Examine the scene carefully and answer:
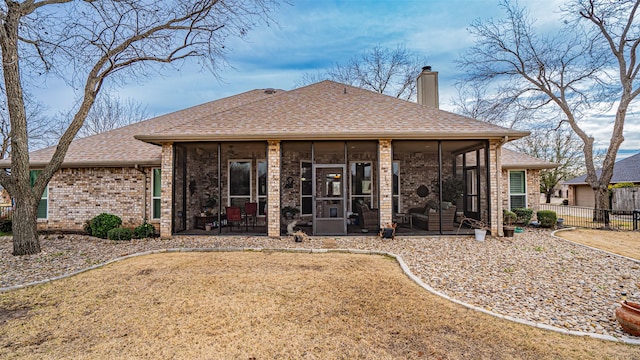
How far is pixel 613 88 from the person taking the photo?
13.7 m

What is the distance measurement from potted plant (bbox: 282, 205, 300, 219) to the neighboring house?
21156 mm

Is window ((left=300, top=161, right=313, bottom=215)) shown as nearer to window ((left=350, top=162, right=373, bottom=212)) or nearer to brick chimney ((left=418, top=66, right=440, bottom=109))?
window ((left=350, top=162, right=373, bottom=212))

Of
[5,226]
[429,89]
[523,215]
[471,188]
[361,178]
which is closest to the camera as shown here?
[5,226]

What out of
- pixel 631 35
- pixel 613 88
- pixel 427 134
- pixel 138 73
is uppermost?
pixel 631 35

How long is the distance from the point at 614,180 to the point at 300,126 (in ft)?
79.0

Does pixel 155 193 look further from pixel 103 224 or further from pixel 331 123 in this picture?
pixel 331 123

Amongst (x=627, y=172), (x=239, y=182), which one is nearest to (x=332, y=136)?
(x=239, y=182)

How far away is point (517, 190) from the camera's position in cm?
1120

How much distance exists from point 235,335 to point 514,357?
2.58 meters

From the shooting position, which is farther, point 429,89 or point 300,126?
point 429,89

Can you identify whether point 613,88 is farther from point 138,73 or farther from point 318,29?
point 138,73

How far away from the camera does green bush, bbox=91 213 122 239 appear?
8.58 m

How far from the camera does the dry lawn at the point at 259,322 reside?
2.76m

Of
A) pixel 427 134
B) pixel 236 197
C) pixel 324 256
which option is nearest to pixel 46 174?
pixel 236 197
